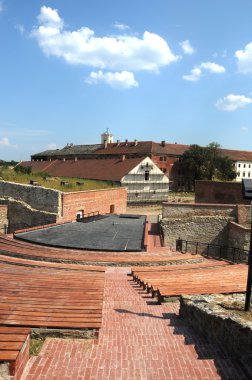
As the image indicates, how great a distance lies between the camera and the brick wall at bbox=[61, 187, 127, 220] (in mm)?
20859

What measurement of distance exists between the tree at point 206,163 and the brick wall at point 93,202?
32.0m

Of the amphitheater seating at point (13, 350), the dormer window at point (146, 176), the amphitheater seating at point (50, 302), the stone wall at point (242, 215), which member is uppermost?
the dormer window at point (146, 176)

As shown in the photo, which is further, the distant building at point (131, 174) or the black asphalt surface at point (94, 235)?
the distant building at point (131, 174)

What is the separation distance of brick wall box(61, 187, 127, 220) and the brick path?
49.2 feet

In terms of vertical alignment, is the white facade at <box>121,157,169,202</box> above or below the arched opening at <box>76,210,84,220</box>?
above

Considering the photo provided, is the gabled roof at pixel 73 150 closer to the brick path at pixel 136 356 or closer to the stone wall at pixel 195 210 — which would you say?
the stone wall at pixel 195 210

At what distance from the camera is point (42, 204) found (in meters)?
21.3

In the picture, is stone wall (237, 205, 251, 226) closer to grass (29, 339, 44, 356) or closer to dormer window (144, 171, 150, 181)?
grass (29, 339, 44, 356)

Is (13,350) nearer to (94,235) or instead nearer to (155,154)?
(94,235)

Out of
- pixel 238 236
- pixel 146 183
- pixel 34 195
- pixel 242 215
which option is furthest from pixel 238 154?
pixel 34 195

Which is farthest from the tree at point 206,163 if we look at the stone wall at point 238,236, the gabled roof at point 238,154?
the stone wall at point 238,236

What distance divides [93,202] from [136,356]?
64.4ft

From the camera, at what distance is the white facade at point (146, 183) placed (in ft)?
147

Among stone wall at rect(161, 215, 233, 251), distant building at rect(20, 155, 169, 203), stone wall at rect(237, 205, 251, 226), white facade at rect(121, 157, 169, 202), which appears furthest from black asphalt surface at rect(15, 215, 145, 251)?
white facade at rect(121, 157, 169, 202)
